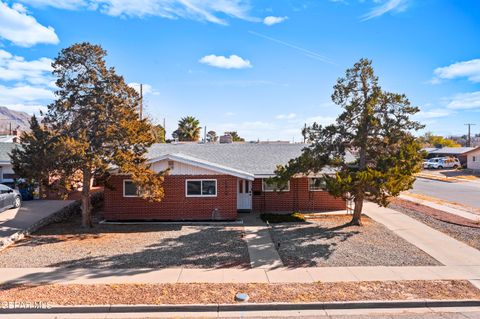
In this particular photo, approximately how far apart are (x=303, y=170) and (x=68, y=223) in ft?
39.2

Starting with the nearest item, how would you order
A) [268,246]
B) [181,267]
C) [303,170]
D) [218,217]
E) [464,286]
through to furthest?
[464,286], [181,267], [268,246], [303,170], [218,217]

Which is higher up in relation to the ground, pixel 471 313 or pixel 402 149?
pixel 402 149

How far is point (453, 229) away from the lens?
1633cm

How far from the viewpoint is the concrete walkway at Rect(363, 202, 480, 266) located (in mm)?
12242

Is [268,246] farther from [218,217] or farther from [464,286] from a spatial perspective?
[464,286]

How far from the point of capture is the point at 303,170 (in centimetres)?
1683

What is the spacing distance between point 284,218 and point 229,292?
32.0 ft

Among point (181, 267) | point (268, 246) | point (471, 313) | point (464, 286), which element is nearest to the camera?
point (471, 313)

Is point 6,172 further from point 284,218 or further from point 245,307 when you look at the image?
point 245,307

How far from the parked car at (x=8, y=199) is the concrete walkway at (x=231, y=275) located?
33.5ft

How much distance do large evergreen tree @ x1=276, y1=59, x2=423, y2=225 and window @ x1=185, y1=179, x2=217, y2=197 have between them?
3801 millimetres

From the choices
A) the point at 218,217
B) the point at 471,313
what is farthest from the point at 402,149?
the point at 218,217

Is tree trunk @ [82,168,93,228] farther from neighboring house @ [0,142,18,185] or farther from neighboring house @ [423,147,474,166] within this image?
neighboring house @ [423,147,474,166]

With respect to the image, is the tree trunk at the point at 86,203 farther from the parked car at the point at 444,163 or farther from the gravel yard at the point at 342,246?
the parked car at the point at 444,163
